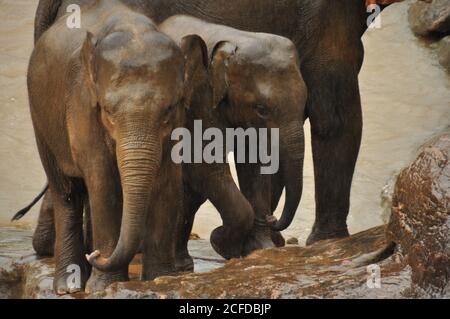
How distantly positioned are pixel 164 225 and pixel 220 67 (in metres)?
1.21

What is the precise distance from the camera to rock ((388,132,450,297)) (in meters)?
8.30

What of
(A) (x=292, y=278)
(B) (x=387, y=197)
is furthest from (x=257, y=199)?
(B) (x=387, y=197)

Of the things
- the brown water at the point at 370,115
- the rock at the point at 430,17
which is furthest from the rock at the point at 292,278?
the rock at the point at 430,17

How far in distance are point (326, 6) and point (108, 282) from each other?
111 inches

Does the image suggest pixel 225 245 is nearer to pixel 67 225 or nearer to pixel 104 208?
pixel 67 225

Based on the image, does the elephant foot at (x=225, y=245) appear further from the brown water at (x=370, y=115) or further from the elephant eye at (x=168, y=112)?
the brown water at (x=370, y=115)

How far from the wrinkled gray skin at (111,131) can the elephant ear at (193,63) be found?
2.3 inches

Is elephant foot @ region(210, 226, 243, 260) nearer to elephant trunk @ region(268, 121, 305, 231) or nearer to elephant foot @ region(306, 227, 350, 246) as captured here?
elephant trunk @ region(268, 121, 305, 231)

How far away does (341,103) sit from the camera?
11.4m

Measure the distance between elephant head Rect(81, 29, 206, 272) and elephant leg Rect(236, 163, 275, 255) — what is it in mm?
1441

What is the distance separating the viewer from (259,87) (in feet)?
33.4
